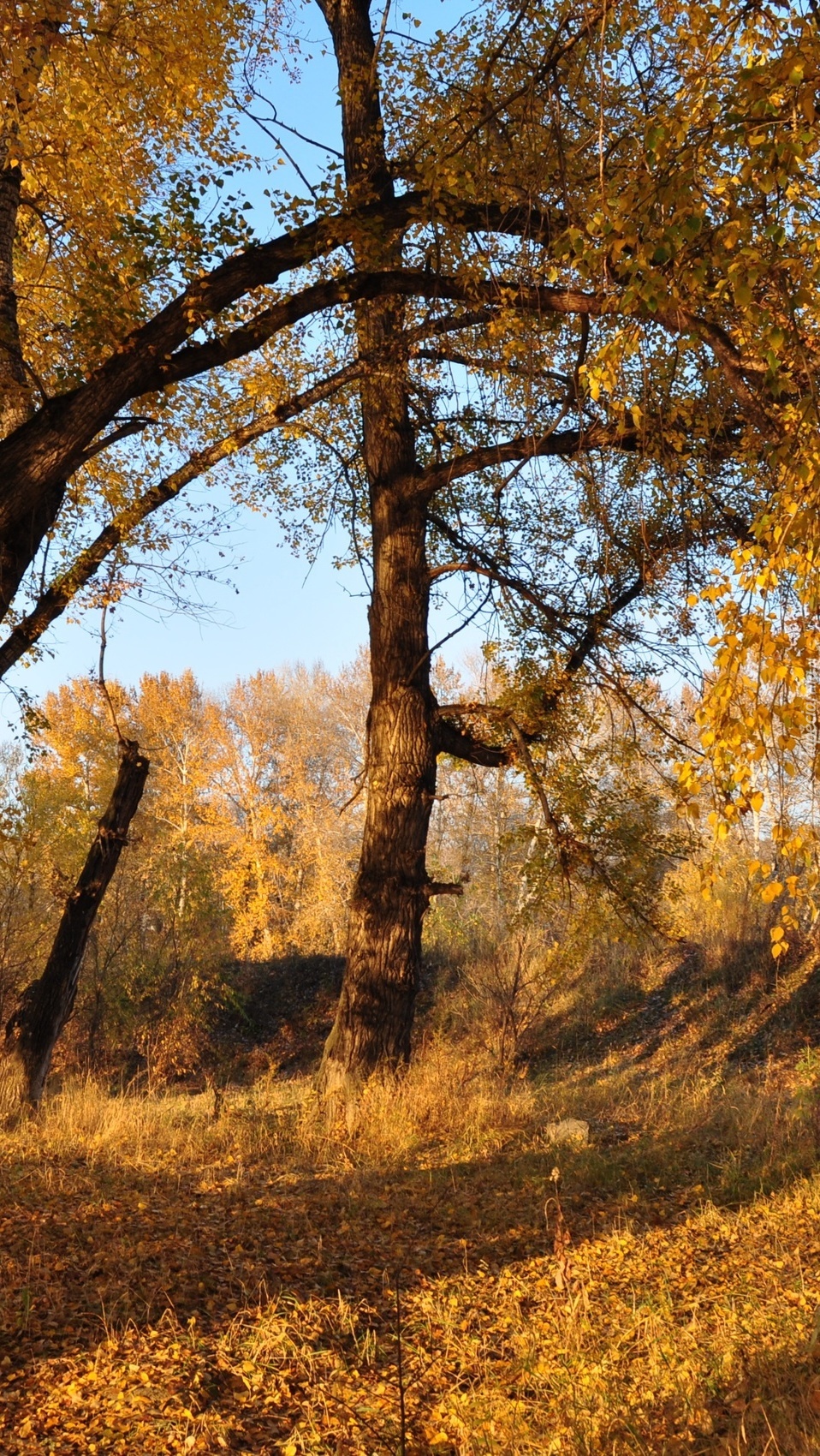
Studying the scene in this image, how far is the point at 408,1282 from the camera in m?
4.62

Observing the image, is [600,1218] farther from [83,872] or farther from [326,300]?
[83,872]

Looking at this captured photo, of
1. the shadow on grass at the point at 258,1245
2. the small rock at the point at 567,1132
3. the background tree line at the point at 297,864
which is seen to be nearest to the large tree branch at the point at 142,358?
the background tree line at the point at 297,864

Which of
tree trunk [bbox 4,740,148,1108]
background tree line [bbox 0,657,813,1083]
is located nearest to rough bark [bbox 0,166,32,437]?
background tree line [bbox 0,657,813,1083]

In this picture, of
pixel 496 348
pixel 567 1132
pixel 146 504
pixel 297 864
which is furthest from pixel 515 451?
pixel 297 864

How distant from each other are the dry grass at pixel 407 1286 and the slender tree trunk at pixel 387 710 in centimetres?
90

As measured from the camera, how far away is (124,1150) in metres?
6.63

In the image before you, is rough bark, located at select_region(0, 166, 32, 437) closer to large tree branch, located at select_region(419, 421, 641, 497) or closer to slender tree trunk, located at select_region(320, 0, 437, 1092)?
slender tree trunk, located at select_region(320, 0, 437, 1092)

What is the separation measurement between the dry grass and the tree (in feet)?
6.34

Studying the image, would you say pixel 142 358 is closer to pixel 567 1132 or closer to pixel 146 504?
pixel 146 504

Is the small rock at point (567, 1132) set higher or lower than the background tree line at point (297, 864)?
lower

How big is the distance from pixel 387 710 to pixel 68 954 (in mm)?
4164

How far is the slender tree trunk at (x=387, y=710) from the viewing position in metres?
8.40

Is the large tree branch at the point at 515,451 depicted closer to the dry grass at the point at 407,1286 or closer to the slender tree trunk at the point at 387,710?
the slender tree trunk at the point at 387,710

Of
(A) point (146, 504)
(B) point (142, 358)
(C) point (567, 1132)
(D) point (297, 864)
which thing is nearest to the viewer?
(B) point (142, 358)
